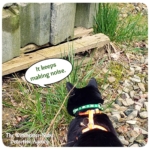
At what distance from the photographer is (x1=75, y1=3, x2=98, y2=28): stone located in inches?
73.1

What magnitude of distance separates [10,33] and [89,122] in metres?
0.53

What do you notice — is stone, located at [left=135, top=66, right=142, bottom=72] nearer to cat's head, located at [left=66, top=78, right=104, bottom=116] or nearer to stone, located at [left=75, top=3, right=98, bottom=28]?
stone, located at [left=75, top=3, right=98, bottom=28]

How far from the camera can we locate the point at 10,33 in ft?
5.10

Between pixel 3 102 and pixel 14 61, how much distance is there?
7.5 inches

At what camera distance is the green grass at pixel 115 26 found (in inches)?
74.0

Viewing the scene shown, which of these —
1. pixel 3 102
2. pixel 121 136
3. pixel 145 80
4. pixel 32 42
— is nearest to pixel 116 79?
pixel 145 80

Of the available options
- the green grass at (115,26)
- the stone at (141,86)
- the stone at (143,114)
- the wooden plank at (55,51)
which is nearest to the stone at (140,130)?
the stone at (143,114)

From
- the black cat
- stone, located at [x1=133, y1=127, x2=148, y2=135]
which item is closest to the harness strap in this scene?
the black cat

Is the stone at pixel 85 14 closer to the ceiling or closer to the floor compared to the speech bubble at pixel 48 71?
closer to the ceiling

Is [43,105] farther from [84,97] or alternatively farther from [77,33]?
[77,33]

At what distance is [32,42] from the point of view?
171cm

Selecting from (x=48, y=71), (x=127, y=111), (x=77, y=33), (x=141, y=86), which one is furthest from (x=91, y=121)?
(x=77, y=33)

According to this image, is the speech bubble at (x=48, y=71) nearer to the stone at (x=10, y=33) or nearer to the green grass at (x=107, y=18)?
the stone at (x=10, y=33)

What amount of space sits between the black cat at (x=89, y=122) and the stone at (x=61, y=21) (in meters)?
0.40
